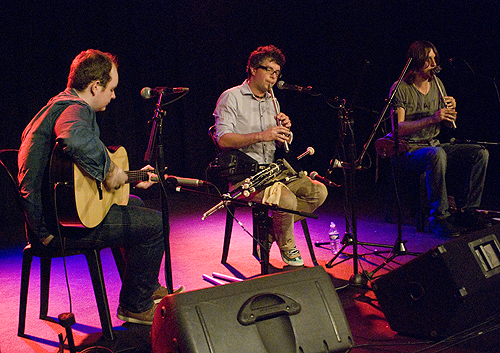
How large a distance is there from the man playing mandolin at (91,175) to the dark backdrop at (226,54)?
3611 millimetres

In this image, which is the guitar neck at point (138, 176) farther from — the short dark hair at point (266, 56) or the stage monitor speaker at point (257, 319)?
the short dark hair at point (266, 56)

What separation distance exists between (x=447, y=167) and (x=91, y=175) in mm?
3461

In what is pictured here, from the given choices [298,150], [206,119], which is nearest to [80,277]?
[206,119]

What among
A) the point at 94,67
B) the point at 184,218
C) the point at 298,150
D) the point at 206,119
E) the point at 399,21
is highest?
the point at 399,21

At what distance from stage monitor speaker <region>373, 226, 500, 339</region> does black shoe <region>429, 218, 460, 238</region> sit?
178cm

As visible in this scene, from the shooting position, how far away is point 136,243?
2.31 m

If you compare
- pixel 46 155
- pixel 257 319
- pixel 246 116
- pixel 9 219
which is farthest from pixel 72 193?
pixel 9 219

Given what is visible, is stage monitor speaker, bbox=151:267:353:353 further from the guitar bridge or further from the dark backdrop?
the dark backdrop

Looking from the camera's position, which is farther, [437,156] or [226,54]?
[226,54]

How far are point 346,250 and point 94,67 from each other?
2421 millimetres

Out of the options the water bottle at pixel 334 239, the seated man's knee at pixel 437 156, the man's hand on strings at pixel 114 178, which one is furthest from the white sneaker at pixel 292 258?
the seated man's knee at pixel 437 156

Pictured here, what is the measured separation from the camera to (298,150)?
296 inches

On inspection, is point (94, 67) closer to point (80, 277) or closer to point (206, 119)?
point (80, 277)

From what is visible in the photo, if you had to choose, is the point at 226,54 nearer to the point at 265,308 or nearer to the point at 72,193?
the point at 72,193
